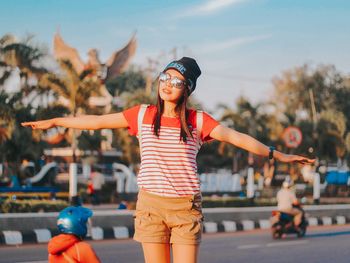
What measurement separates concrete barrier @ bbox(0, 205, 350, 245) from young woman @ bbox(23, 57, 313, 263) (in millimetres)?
9474

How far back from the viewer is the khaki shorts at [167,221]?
432cm

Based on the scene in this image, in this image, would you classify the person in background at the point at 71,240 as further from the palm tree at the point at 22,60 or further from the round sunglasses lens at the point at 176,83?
the palm tree at the point at 22,60

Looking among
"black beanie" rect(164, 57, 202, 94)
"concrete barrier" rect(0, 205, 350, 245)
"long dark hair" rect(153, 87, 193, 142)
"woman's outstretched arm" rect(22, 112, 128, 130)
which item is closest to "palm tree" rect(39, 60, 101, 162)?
"concrete barrier" rect(0, 205, 350, 245)

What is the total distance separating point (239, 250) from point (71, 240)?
8.55 metres

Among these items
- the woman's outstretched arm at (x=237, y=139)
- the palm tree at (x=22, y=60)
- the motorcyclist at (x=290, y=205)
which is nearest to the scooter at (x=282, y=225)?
the motorcyclist at (x=290, y=205)

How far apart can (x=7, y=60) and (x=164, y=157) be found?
33630 mm

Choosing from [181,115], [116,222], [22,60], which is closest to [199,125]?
[181,115]

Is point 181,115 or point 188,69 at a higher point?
point 188,69

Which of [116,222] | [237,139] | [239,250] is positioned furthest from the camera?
[116,222]

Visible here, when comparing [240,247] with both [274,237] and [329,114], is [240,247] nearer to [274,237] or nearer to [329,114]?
[274,237]

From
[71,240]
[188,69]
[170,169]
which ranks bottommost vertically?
[71,240]

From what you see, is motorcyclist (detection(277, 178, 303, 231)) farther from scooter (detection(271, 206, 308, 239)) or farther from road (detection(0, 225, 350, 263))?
road (detection(0, 225, 350, 263))

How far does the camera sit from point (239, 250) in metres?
13.2

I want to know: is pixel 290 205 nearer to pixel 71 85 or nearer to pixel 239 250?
pixel 239 250
